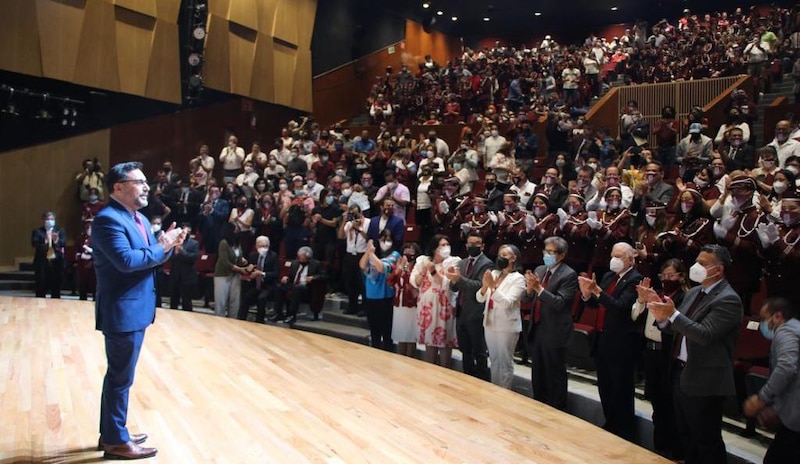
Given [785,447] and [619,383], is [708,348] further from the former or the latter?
[619,383]

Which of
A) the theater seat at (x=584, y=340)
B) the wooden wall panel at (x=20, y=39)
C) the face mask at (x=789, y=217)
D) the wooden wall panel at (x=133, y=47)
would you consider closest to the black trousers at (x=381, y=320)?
the theater seat at (x=584, y=340)

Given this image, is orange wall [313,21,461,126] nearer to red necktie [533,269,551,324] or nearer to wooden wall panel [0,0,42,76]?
wooden wall panel [0,0,42,76]

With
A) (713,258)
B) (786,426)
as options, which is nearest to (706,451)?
(786,426)

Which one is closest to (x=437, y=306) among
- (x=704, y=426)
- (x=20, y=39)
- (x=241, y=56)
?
(x=704, y=426)

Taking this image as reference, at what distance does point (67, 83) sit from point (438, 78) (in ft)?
21.9

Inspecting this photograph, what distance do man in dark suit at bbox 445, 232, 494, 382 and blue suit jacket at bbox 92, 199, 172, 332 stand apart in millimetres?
2609

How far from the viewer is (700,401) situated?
3303mm

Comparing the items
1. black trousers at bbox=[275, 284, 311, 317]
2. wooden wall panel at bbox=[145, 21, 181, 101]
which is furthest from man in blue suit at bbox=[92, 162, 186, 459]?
wooden wall panel at bbox=[145, 21, 181, 101]

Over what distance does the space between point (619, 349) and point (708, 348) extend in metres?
0.88

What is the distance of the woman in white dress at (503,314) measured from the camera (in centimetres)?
480

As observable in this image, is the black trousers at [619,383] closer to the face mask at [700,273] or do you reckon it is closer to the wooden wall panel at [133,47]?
the face mask at [700,273]

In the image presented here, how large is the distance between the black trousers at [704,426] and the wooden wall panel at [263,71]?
38.0 feet

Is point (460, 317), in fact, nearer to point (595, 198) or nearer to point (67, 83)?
Answer: point (595, 198)

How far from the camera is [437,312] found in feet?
18.2
